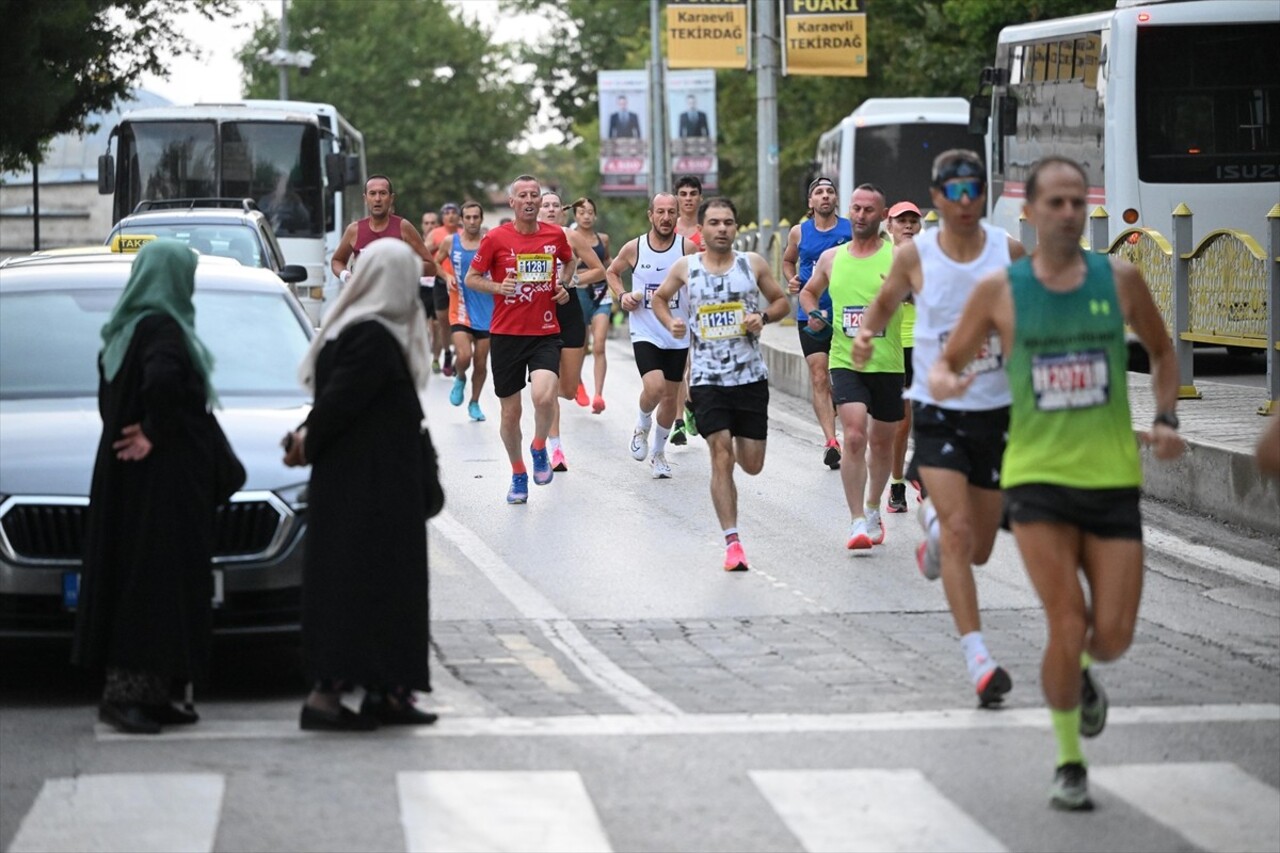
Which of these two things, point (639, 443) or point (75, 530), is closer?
point (75, 530)

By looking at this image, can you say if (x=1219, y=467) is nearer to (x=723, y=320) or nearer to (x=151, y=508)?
(x=723, y=320)

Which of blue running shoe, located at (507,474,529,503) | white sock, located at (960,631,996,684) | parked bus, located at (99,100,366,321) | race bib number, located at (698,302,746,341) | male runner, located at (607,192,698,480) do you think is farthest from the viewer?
parked bus, located at (99,100,366,321)

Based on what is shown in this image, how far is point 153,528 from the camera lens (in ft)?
25.5

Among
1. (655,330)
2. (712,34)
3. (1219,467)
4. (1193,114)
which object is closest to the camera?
(1219,467)

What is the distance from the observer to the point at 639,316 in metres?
15.3

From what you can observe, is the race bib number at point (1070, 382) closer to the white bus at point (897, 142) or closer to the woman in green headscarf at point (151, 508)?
the woman in green headscarf at point (151, 508)

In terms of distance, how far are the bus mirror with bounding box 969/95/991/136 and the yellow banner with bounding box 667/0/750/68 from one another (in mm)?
5060

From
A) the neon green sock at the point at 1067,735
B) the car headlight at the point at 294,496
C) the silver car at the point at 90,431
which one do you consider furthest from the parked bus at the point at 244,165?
the neon green sock at the point at 1067,735

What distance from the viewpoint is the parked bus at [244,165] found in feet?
110

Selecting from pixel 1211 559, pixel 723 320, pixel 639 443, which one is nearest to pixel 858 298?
pixel 723 320

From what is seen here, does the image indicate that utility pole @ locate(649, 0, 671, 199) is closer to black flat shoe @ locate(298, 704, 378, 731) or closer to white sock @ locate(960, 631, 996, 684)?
white sock @ locate(960, 631, 996, 684)

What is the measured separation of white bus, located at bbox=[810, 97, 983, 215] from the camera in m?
39.1

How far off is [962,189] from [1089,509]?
1.82m

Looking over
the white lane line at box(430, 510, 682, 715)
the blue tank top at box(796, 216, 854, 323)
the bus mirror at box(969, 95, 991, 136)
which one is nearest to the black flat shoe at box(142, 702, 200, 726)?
the white lane line at box(430, 510, 682, 715)
